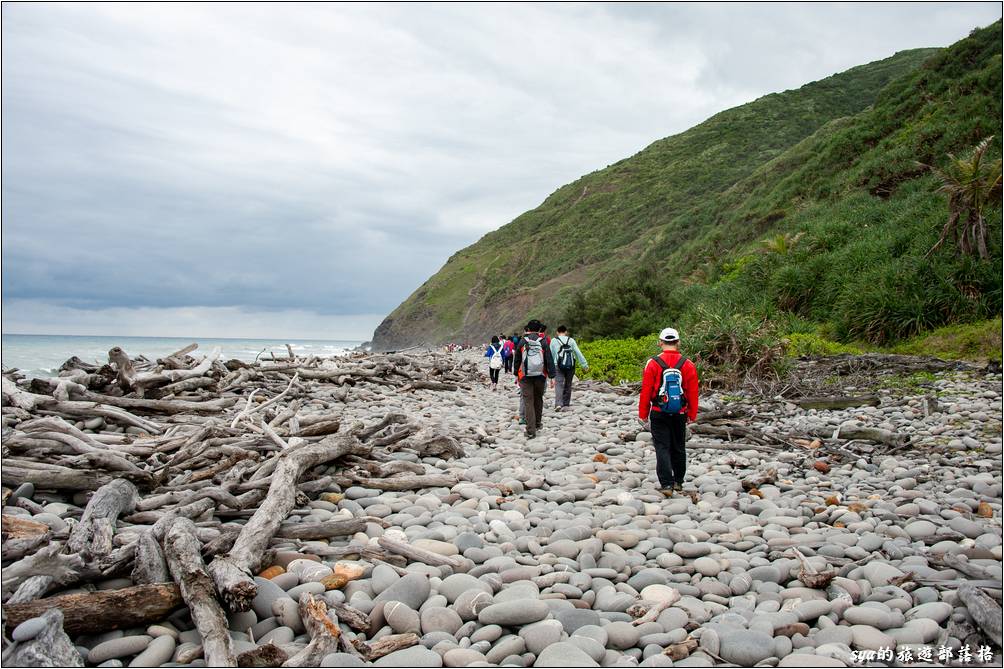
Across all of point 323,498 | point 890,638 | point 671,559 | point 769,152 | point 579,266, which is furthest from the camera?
point 769,152

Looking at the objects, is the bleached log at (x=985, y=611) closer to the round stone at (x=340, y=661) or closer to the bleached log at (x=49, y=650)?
the round stone at (x=340, y=661)

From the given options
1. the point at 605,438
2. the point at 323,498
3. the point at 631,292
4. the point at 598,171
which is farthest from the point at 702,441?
the point at 598,171

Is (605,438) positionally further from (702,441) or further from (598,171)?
(598,171)

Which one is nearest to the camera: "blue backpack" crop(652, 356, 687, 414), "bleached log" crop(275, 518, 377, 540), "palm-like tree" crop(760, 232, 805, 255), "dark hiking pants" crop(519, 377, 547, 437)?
"bleached log" crop(275, 518, 377, 540)

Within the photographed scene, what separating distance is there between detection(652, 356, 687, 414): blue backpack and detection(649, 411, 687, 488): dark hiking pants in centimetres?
11

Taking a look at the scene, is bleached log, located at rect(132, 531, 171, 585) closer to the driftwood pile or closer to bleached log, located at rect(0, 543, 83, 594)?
the driftwood pile

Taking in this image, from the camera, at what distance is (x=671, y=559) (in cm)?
423

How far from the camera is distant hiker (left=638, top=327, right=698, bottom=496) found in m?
6.14

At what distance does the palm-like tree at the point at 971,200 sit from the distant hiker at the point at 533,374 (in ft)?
38.9

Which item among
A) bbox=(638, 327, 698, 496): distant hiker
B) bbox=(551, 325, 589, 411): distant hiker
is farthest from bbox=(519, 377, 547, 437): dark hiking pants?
bbox=(638, 327, 698, 496): distant hiker

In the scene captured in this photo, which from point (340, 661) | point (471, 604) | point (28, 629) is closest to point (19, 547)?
point (28, 629)

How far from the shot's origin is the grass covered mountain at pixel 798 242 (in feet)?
51.4

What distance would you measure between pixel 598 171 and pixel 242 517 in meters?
89.3

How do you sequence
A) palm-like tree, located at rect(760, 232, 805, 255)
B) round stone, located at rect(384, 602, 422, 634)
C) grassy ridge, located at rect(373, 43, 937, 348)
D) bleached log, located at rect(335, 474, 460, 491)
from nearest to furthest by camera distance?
round stone, located at rect(384, 602, 422, 634), bleached log, located at rect(335, 474, 460, 491), palm-like tree, located at rect(760, 232, 805, 255), grassy ridge, located at rect(373, 43, 937, 348)
